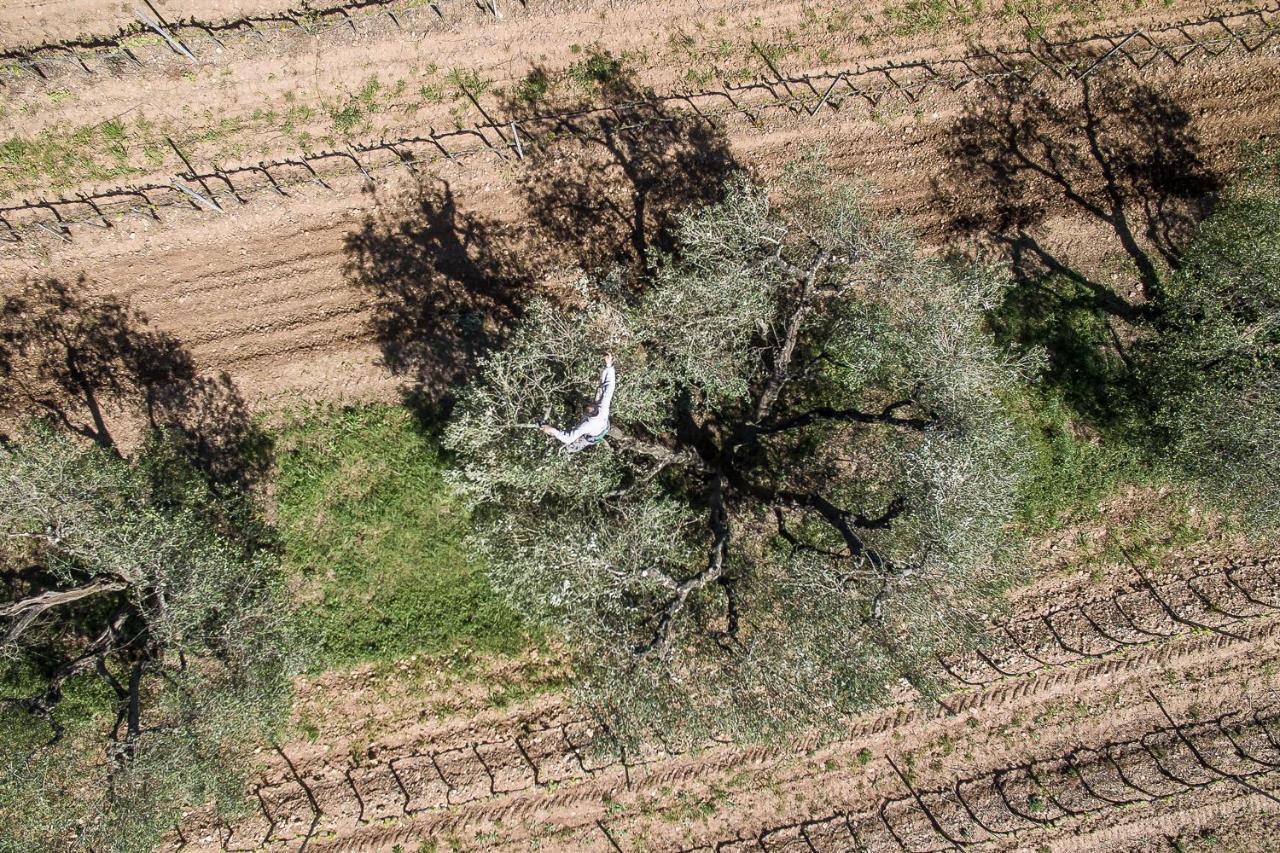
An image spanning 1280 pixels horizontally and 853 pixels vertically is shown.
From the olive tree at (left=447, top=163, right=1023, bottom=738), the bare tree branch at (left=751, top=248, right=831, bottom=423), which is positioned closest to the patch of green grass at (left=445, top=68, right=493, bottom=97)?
the olive tree at (left=447, top=163, right=1023, bottom=738)

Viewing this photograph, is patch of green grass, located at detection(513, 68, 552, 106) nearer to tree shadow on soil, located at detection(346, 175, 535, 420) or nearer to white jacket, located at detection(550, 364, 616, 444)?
tree shadow on soil, located at detection(346, 175, 535, 420)

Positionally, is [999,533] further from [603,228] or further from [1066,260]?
[603,228]

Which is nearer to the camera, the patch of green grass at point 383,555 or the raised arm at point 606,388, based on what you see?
the raised arm at point 606,388

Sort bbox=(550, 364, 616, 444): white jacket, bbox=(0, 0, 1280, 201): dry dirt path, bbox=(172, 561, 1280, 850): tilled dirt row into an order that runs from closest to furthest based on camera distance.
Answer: bbox=(550, 364, 616, 444): white jacket
bbox=(172, 561, 1280, 850): tilled dirt row
bbox=(0, 0, 1280, 201): dry dirt path

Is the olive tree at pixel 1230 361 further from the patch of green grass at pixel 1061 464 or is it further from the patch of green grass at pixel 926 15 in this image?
the patch of green grass at pixel 926 15

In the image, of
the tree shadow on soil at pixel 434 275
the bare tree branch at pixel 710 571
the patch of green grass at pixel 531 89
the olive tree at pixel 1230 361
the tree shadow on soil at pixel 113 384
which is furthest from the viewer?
the patch of green grass at pixel 531 89

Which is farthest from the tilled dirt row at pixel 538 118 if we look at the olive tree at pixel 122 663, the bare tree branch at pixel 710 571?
the bare tree branch at pixel 710 571
